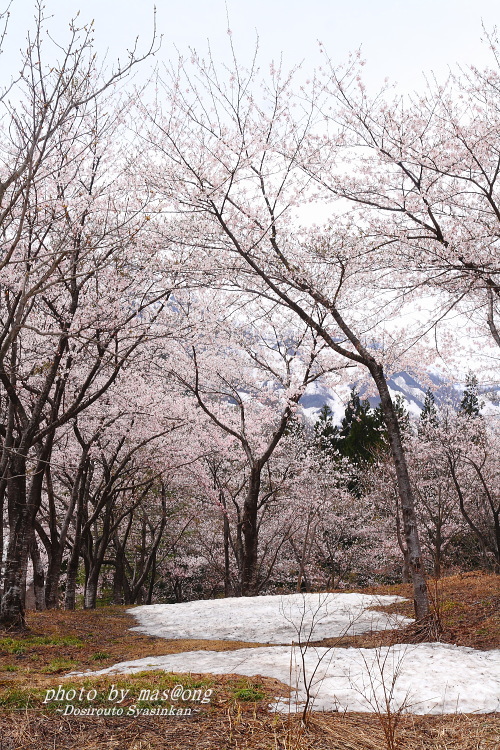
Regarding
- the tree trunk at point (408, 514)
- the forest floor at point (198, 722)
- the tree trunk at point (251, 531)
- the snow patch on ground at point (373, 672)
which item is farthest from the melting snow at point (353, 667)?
the tree trunk at point (251, 531)

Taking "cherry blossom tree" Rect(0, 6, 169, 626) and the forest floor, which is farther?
"cherry blossom tree" Rect(0, 6, 169, 626)

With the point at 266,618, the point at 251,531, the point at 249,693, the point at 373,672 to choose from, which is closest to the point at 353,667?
the point at 373,672

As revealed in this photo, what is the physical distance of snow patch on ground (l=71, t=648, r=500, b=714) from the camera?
14.2 ft

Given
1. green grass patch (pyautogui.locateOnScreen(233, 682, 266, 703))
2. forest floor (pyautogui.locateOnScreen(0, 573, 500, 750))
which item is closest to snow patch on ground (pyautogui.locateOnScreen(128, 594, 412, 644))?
green grass patch (pyautogui.locateOnScreen(233, 682, 266, 703))

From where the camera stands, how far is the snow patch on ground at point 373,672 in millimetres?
4324

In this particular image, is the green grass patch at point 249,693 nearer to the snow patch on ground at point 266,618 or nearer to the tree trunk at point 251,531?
the snow patch on ground at point 266,618

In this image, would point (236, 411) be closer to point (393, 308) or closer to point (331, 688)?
point (393, 308)

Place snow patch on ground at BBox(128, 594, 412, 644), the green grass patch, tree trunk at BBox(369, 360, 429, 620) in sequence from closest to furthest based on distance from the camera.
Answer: the green grass patch < tree trunk at BBox(369, 360, 429, 620) < snow patch on ground at BBox(128, 594, 412, 644)

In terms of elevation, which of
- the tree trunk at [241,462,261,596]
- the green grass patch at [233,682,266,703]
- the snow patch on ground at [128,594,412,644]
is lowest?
the snow patch on ground at [128,594,412,644]

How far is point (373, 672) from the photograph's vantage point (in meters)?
5.03

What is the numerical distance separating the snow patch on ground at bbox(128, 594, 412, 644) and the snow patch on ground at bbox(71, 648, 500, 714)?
1271 mm

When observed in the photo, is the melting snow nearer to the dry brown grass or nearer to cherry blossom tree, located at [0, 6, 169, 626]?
the dry brown grass

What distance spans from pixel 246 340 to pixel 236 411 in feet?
9.14

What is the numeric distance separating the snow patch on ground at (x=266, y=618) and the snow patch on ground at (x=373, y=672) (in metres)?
1.27
